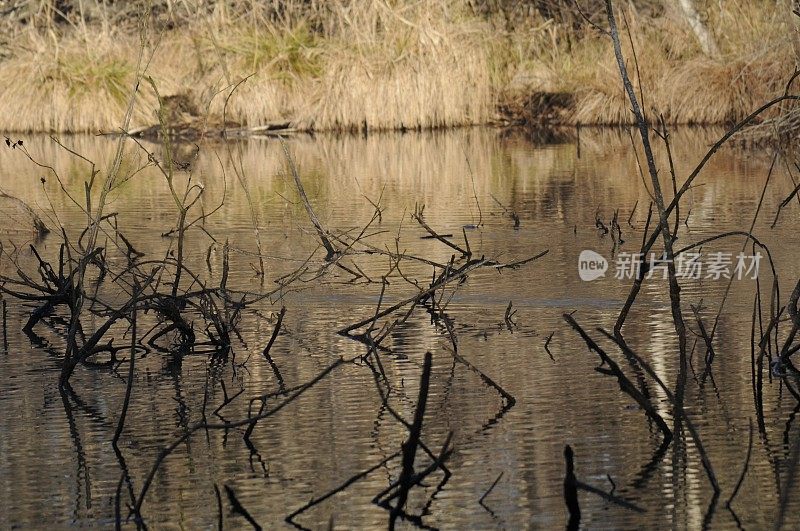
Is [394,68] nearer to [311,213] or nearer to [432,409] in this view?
[311,213]

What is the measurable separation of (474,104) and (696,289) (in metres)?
15.9

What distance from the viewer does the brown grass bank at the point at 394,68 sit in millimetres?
22109

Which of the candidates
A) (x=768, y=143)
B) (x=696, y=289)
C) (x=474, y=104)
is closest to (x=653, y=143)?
(x=768, y=143)

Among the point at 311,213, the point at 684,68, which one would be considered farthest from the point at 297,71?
the point at 311,213

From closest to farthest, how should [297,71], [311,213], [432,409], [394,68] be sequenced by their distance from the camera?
[432,409], [311,213], [394,68], [297,71]

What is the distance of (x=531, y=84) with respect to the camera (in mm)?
23750

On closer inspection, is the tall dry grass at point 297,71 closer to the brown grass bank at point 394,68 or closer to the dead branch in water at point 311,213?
the brown grass bank at point 394,68

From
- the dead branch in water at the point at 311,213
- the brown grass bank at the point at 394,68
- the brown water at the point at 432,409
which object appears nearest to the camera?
the brown water at the point at 432,409

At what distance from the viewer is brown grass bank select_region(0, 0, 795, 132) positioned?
72.5 feet

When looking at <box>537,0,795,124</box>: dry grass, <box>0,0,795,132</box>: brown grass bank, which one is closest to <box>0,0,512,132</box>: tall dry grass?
<box>0,0,795,132</box>: brown grass bank

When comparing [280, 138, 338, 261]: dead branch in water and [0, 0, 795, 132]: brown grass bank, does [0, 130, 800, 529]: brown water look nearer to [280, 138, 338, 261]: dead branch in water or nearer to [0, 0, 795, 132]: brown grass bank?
[280, 138, 338, 261]: dead branch in water

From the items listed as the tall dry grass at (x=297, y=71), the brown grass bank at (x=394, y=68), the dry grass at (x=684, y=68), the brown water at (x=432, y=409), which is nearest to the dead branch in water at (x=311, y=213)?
the brown water at (x=432, y=409)

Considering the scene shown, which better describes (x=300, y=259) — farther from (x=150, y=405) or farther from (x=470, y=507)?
(x=470, y=507)

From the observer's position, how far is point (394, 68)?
2231 cm
